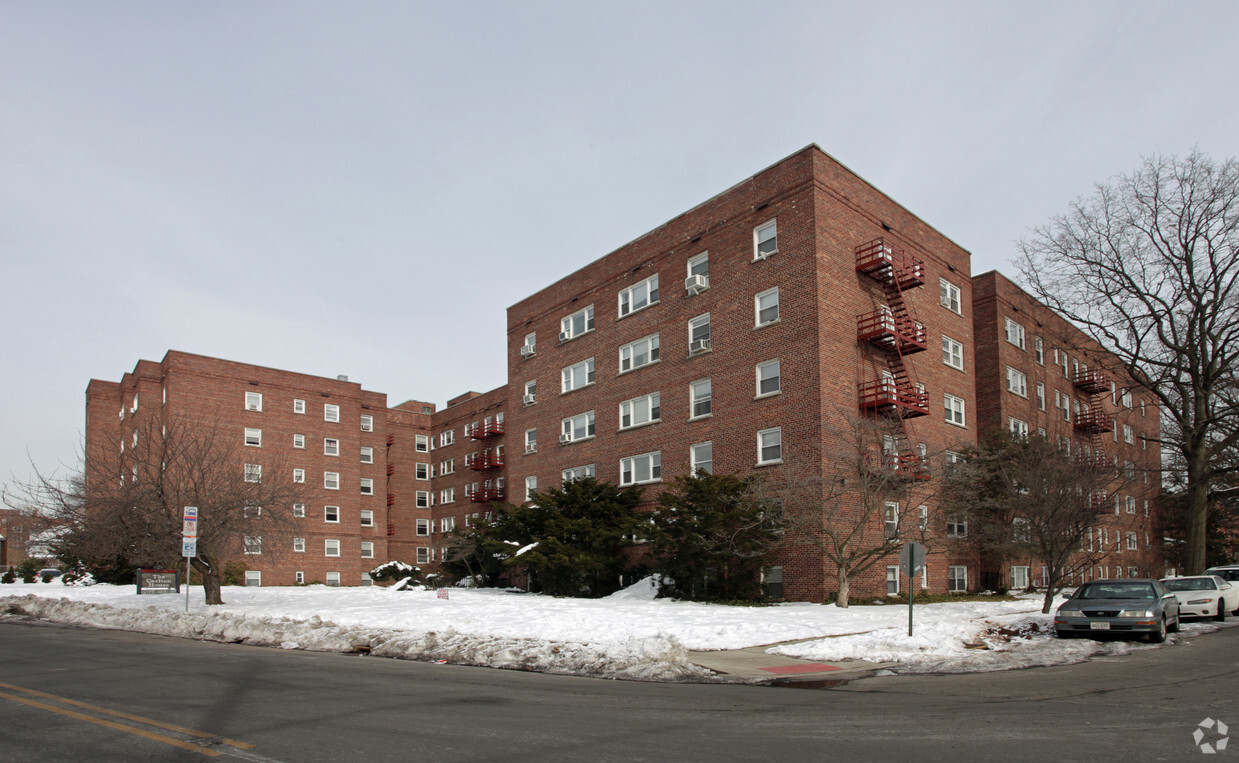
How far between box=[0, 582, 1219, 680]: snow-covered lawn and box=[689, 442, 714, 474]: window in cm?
664

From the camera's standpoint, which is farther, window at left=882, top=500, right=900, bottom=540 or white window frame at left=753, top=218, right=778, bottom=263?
white window frame at left=753, top=218, right=778, bottom=263

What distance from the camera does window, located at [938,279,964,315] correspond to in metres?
35.5

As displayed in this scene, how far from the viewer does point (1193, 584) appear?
83.8 ft

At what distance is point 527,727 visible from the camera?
26.6ft

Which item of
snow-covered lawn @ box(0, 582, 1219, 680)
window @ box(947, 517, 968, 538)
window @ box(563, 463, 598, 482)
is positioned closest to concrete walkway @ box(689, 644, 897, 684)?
snow-covered lawn @ box(0, 582, 1219, 680)

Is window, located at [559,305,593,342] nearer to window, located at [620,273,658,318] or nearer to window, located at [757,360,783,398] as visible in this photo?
window, located at [620,273,658,318]

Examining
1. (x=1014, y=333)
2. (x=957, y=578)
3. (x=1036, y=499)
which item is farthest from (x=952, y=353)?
(x=1036, y=499)

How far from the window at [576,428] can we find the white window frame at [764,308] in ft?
35.1

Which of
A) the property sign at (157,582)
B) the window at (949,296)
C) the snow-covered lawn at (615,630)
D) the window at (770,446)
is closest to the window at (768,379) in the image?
the window at (770,446)

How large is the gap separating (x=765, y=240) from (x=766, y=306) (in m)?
2.56

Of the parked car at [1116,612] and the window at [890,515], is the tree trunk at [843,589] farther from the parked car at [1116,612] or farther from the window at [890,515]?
the parked car at [1116,612]

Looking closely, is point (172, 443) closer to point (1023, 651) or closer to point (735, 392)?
point (735, 392)

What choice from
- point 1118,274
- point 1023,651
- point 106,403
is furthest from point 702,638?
point 106,403

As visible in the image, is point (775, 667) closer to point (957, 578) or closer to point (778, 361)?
point (778, 361)
